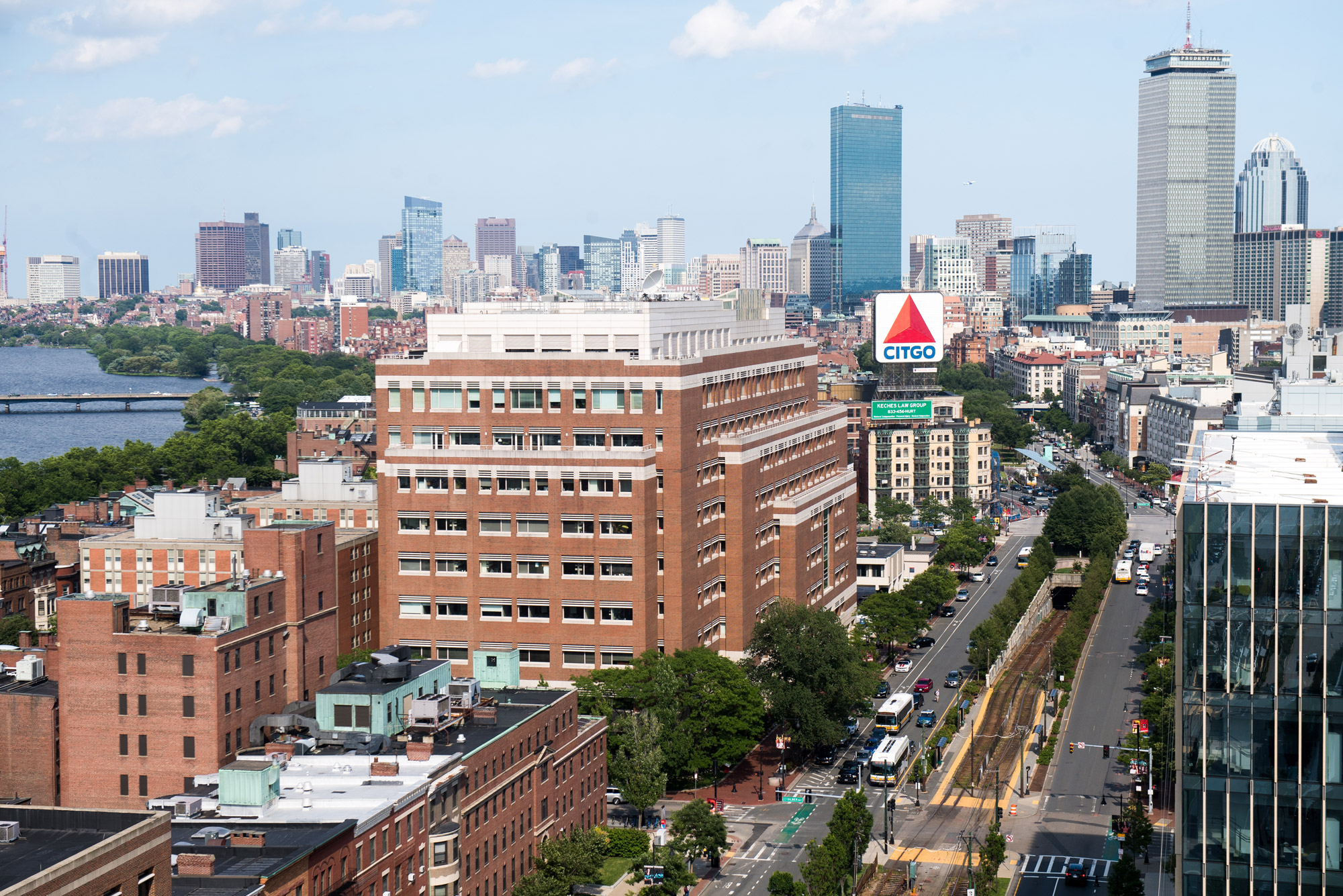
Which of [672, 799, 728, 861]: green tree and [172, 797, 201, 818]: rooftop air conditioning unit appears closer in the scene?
[172, 797, 201, 818]: rooftop air conditioning unit

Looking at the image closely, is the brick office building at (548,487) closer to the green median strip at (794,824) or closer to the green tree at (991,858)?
the green median strip at (794,824)

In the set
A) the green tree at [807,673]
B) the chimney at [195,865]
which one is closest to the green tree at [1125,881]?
the green tree at [807,673]

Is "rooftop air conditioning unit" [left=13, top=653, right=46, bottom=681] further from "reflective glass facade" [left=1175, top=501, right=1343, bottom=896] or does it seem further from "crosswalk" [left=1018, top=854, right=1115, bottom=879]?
"reflective glass facade" [left=1175, top=501, right=1343, bottom=896]

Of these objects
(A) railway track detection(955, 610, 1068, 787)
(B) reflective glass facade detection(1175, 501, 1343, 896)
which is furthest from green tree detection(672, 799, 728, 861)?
(B) reflective glass facade detection(1175, 501, 1343, 896)

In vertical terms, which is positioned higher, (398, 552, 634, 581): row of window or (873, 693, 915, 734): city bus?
(398, 552, 634, 581): row of window

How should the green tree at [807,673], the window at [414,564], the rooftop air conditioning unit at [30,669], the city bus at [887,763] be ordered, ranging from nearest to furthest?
the rooftop air conditioning unit at [30,669]
the window at [414,564]
the city bus at [887,763]
the green tree at [807,673]

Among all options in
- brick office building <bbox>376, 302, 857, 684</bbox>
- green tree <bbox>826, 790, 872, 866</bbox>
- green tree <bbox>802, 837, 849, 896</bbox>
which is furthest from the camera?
brick office building <bbox>376, 302, 857, 684</bbox>

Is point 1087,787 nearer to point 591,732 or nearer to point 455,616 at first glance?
point 591,732
